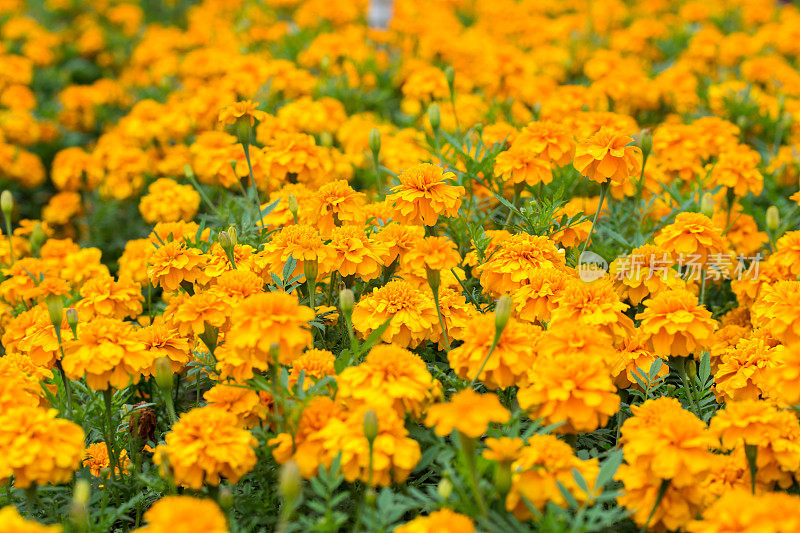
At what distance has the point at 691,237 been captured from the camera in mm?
2324

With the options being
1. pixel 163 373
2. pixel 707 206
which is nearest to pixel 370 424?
pixel 163 373

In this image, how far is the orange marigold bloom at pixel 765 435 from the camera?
171 centimetres

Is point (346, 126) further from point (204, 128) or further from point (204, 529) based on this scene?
point (204, 529)

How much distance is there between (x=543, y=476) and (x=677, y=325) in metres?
0.58

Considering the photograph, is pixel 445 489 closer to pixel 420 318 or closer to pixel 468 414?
pixel 468 414

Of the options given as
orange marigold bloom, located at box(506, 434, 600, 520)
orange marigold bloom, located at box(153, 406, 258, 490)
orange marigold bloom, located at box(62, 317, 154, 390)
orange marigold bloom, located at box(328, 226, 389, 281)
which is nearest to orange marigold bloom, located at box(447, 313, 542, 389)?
orange marigold bloom, located at box(506, 434, 600, 520)

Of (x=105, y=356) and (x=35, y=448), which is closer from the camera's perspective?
(x=35, y=448)

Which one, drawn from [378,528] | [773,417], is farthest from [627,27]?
[378,528]

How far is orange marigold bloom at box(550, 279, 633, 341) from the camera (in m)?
1.94

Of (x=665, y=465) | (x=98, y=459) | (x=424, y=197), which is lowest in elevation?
(x=98, y=459)

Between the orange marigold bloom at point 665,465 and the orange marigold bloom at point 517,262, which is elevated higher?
the orange marigold bloom at point 517,262

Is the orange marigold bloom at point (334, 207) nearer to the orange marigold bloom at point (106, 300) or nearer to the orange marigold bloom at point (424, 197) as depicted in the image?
the orange marigold bloom at point (424, 197)

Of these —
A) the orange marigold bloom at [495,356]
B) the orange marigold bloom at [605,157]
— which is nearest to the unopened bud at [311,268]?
the orange marigold bloom at [495,356]

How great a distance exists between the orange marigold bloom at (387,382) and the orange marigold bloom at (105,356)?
517mm
